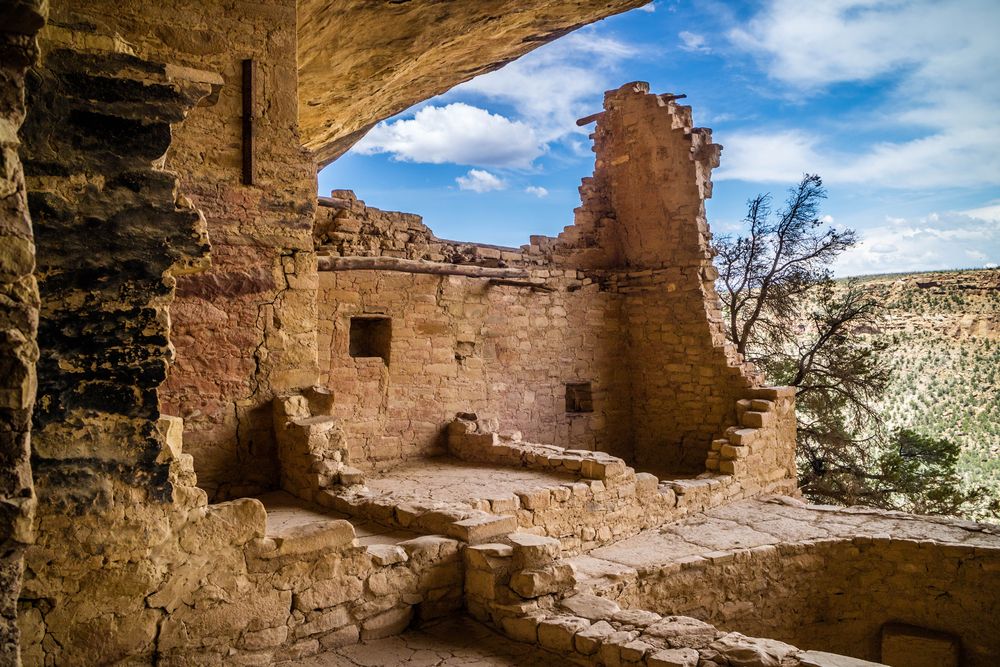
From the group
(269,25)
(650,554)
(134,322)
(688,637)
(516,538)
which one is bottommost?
(650,554)

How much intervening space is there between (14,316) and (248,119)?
427 centimetres

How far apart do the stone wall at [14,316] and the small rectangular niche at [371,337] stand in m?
5.90

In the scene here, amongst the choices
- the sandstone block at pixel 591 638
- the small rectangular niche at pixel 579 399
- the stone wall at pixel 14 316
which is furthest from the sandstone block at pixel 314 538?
the small rectangular niche at pixel 579 399

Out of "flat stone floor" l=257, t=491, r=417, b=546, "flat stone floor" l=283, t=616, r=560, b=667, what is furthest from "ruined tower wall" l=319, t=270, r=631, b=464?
"flat stone floor" l=283, t=616, r=560, b=667

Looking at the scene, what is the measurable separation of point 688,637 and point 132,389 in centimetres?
270

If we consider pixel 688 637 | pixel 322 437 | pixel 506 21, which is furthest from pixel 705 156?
pixel 688 637

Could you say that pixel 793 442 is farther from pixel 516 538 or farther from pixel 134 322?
pixel 134 322

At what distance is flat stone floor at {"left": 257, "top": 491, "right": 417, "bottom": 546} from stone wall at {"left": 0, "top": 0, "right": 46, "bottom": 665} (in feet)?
7.98

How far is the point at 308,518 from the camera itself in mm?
4863

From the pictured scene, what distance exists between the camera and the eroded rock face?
6266 millimetres

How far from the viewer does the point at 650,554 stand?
623 centimetres

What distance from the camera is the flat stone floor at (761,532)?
20.3 ft

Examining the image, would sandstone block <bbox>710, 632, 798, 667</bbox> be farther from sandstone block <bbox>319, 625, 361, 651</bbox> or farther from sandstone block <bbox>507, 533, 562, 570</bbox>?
sandstone block <bbox>319, 625, 361, 651</bbox>

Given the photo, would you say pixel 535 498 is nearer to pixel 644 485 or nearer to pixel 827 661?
pixel 644 485
